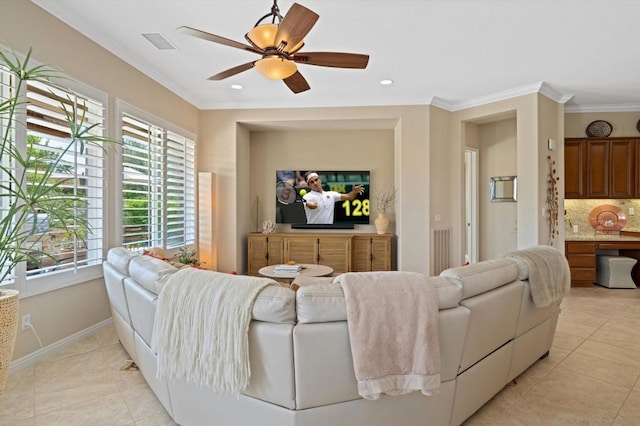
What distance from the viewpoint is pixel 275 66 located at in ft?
7.97

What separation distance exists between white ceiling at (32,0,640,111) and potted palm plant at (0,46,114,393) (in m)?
0.96

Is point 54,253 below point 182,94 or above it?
below

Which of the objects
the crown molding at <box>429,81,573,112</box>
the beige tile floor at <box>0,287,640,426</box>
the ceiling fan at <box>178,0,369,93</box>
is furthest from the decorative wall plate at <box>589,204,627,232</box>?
the ceiling fan at <box>178,0,369,93</box>

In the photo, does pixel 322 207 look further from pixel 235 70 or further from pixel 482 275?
pixel 482 275

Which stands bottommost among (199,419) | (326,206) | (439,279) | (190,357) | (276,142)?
(199,419)

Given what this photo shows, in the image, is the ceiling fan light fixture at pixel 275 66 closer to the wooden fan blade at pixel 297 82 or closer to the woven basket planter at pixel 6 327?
the wooden fan blade at pixel 297 82

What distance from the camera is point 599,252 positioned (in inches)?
218

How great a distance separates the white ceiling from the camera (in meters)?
2.89

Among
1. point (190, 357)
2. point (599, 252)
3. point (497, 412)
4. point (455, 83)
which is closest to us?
point (190, 357)

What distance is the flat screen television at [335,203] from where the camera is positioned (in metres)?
5.90

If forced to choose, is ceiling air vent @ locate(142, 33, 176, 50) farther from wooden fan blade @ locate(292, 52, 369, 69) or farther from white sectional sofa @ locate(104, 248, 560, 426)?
white sectional sofa @ locate(104, 248, 560, 426)

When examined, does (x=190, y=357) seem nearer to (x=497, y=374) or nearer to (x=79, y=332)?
Result: (x=497, y=374)

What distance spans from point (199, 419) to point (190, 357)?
0.41 m

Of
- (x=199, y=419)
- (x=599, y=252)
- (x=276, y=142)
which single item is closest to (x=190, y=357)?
(x=199, y=419)
